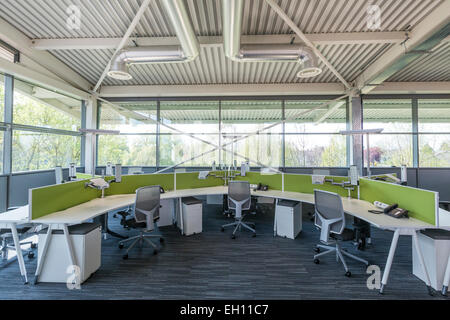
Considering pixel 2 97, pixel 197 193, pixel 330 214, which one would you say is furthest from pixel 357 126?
pixel 2 97

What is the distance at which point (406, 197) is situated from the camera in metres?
2.37

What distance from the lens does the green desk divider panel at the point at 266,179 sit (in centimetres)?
397

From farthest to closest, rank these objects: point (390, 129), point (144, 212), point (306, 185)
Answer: point (390, 129) → point (306, 185) → point (144, 212)

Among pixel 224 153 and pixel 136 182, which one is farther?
pixel 224 153

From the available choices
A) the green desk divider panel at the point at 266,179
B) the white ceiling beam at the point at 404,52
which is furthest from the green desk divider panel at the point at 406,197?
the white ceiling beam at the point at 404,52

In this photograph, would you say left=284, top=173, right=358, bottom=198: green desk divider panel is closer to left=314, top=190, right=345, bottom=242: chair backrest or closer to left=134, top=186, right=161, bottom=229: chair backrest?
left=314, top=190, right=345, bottom=242: chair backrest

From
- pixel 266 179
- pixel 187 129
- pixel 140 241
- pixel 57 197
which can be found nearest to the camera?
pixel 57 197

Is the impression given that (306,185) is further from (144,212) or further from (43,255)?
(43,255)

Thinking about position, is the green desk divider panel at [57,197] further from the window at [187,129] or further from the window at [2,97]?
the window at [187,129]

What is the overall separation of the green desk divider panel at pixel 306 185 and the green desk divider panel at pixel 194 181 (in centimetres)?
140

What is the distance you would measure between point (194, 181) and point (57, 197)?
2.18m

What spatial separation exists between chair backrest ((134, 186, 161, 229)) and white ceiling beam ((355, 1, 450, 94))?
4.75 meters
